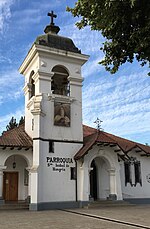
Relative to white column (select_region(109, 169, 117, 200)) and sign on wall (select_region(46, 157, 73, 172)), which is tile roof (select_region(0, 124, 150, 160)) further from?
white column (select_region(109, 169, 117, 200))

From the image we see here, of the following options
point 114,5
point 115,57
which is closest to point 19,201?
point 115,57

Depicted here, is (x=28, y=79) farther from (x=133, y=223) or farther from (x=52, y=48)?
(x=133, y=223)

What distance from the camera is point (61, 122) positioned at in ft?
67.3

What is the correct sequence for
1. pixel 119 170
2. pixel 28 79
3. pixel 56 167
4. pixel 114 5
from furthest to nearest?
1. pixel 28 79
2. pixel 119 170
3. pixel 56 167
4. pixel 114 5

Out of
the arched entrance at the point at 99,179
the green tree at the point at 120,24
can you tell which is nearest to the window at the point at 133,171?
the arched entrance at the point at 99,179

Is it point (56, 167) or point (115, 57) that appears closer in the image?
point (115, 57)

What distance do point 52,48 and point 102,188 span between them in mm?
10888

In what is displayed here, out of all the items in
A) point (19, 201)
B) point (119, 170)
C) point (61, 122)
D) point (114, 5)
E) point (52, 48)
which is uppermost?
point (52, 48)

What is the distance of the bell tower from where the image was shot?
18.9 metres

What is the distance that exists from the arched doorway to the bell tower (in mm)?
2239

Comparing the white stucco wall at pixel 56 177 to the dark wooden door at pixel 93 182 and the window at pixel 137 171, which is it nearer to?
the dark wooden door at pixel 93 182

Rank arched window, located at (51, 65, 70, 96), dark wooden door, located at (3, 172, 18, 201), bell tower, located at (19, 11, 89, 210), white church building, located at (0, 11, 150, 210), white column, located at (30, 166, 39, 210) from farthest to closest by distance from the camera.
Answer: arched window, located at (51, 65, 70, 96)
dark wooden door, located at (3, 172, 18, 201)
white church building, located at (0, 11, 150, 210)
bell tower, located at (19, 11, 89, 210)
white column, located at (30, 166, 39, 210)

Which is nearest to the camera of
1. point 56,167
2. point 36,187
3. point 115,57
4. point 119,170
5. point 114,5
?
point 114,5

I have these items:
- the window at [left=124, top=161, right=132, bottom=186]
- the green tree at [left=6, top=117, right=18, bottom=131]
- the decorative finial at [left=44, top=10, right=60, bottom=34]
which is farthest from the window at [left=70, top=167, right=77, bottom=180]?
the green tree at [left=6, top=117, right=18, bottom=131]
